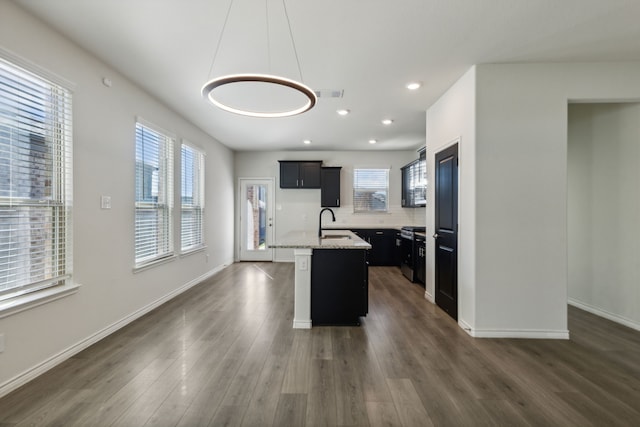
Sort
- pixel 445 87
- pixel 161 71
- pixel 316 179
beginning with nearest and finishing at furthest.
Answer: pixel 161 71
pixel 445 87
pixel 316 179

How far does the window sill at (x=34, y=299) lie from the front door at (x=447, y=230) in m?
3.79

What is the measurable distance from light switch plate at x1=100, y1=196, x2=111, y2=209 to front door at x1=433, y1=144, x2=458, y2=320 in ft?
12.2

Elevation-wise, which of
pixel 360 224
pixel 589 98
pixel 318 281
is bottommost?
pixel 318 281

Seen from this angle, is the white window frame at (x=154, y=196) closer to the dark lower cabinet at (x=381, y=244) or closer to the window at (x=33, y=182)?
the window at (x=33, y=182)


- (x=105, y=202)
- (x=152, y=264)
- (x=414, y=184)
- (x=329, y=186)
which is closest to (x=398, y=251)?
(x=414, y=184)

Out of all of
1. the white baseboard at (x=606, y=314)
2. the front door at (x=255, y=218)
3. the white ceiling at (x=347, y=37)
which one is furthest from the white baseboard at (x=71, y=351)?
the white baseboard at (x=606, y=314)

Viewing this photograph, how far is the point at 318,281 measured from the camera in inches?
129

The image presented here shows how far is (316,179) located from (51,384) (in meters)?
5.53

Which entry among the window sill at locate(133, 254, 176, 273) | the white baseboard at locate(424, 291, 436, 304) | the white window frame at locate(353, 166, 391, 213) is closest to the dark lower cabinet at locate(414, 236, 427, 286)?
the white baseboard at locate(424, 291, 436, 304)

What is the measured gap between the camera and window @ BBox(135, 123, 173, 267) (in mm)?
3594

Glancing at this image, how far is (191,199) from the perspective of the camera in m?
5.02

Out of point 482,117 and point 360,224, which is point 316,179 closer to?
point 360,224

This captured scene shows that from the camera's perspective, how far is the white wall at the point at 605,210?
3.20m

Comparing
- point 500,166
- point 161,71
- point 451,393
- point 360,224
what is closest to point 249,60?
point 161,71
